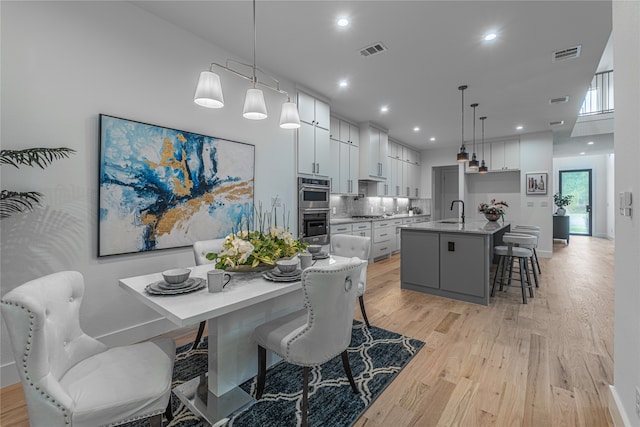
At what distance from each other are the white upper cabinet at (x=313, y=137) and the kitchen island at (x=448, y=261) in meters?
1.62

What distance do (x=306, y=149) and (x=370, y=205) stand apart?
3095mm

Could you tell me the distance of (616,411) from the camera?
155 cm

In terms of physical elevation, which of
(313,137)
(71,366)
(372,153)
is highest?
(372,153)

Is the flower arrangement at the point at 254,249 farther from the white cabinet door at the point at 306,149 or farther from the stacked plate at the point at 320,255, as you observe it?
the white cabinet door at the point at 306,149

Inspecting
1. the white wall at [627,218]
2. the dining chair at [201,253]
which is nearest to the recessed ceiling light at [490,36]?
the white wall at [627,218]

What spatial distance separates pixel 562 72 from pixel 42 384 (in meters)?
5.40

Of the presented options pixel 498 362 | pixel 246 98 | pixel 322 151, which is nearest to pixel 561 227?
pixel 322 151

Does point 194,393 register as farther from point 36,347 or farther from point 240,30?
point 240,30

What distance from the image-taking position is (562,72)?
3.64 metres

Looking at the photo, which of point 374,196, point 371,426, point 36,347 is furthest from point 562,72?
point 36,347

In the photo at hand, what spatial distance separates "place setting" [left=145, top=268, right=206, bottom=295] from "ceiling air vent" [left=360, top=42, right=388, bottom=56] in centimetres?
286

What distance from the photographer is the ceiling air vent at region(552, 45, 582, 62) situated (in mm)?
3088

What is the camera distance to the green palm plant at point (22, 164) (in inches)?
67.0

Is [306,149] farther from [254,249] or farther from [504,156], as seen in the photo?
[504,156]
